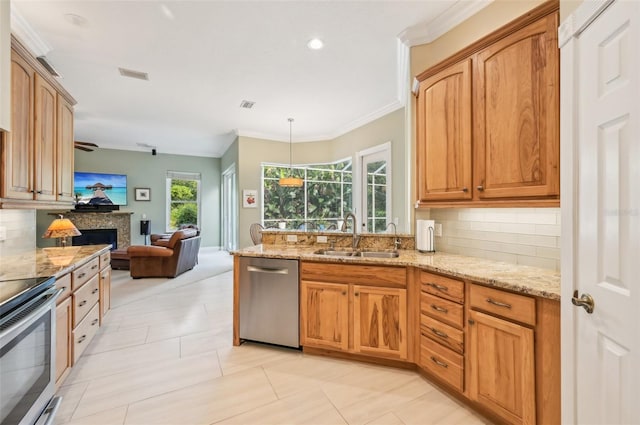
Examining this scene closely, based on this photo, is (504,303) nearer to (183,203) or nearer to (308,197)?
(308,197)

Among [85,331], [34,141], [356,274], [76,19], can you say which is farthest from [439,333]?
[76,19]

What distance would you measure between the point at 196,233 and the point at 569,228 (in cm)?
616

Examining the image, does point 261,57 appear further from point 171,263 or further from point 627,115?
point 171,263

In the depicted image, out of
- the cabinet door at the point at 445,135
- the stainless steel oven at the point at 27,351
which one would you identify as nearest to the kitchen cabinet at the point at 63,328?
the stainless steel oven at the point at 27,351

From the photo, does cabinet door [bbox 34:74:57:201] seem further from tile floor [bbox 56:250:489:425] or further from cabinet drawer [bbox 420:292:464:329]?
cabinet drawer [bbox 420:292:464:329]

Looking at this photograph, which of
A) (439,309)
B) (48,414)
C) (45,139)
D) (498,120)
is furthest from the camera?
(45,139)

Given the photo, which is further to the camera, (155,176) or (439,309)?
(155,176)

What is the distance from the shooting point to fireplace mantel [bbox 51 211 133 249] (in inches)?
279

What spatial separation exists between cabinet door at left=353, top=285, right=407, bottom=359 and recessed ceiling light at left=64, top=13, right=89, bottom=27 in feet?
11.2

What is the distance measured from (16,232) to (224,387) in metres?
2.51

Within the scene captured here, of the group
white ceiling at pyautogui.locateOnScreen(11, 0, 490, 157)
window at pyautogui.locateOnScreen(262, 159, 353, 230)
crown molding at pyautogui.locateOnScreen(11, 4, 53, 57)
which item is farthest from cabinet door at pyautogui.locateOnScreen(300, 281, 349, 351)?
window at pyautogui.locateOnScreen(262, 159, 353, 230)

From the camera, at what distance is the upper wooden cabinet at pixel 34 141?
2116mm

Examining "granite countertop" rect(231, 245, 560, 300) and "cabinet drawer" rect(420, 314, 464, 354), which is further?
"cabinet drawer" rect(420, 314, 464, 354)

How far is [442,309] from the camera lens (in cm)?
199
